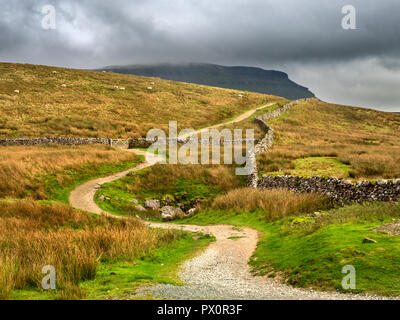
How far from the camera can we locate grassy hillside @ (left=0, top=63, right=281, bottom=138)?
51.3 m

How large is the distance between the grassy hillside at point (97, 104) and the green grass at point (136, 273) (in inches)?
1543

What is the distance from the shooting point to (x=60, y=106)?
61312mm

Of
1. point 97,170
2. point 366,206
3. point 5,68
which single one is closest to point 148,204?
point 97,170

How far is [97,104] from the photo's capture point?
218 feet

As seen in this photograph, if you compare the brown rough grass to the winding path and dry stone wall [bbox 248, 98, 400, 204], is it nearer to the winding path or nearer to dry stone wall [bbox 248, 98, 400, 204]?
the winding path

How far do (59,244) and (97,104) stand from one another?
2428 inches

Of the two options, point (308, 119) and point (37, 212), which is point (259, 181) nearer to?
point (37, 212)

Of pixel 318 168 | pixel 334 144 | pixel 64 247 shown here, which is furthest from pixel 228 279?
pixel 334 144

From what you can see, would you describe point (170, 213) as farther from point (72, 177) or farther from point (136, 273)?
point (136, 273)

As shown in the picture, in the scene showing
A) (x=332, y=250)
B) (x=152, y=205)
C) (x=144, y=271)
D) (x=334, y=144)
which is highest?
(x=334, y=144)

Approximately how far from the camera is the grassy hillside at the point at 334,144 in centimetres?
2420
